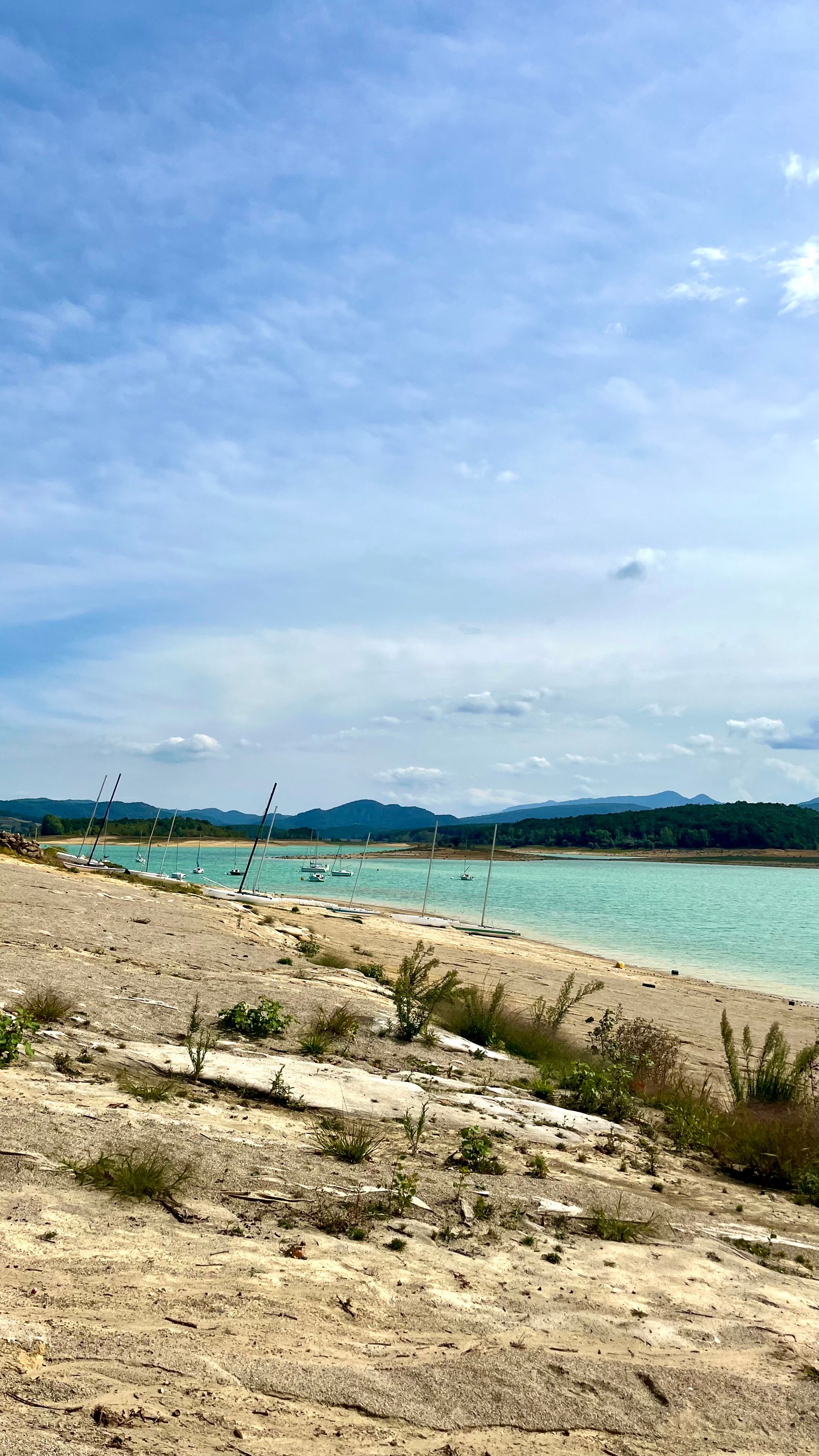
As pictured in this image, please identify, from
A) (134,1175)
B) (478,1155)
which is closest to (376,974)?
(478,1155)

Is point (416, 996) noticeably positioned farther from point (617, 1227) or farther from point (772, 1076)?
point (617, 1227)

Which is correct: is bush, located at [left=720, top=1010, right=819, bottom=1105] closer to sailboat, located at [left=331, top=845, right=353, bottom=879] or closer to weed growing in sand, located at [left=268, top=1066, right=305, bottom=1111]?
weed growing in sand, located at [left=268, top=1066, right=305, bottom=1111]

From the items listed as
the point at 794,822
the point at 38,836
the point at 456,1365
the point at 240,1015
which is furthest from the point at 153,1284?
the point at 794,822

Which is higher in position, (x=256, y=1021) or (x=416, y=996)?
(x=416, y=996)

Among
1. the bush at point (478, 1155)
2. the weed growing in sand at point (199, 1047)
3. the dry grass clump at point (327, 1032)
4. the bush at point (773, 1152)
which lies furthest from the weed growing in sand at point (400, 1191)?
the bush at point (773, 1152)

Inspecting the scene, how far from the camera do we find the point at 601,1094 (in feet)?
34.8

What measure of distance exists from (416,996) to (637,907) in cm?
6883

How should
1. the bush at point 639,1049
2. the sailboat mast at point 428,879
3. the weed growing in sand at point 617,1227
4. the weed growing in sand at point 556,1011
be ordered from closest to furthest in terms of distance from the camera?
the weed growing in sand at point 617,1227
the bush at point 639,1049
the weed growing in sand at point 556,1011
the sailboat mast at point 428,879

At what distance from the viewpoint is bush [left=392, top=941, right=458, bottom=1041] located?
12.1 metres

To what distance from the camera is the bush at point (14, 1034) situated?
7781 mm

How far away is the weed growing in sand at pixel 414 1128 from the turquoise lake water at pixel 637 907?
3037 centimetres

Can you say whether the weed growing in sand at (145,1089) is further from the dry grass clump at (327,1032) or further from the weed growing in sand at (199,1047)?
the dry grass clump at (327,1032)

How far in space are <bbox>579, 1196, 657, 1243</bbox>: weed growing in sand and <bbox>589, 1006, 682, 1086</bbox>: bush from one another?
4554mm

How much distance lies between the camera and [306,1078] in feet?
30.2
